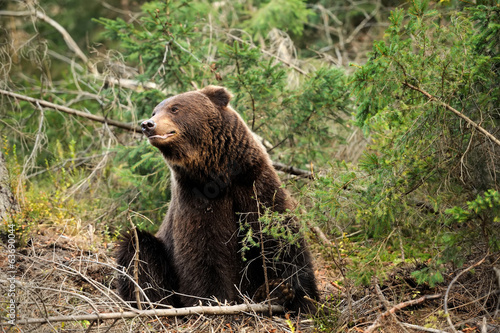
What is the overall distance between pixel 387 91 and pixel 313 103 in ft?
7.29

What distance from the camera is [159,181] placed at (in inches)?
248

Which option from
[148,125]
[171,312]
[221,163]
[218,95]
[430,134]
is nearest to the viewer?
[171,312]

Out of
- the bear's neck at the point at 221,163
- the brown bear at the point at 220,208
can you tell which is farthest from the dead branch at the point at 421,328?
the bear's neck at the point at 221,163

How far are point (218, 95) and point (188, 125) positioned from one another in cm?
52

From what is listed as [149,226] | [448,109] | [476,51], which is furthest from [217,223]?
[476,51]

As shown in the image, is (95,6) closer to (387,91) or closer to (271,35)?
(271,35)

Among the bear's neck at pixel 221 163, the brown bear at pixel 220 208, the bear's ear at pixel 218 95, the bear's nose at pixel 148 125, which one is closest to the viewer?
the bear's nose at pixel 148 125

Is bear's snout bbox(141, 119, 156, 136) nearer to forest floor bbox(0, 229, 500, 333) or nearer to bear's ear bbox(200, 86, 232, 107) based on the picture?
bear's ear bbox(200, 86, 232, 107)

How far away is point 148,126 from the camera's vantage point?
170 inches

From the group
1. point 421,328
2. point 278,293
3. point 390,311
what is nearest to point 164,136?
point 278,293

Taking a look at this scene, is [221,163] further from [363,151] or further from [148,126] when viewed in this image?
[363,151]

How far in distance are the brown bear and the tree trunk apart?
1.74 metres

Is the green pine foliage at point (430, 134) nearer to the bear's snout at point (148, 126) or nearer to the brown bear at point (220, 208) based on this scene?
the brown bear at point (220, 208)

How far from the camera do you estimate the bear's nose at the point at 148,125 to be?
4281mm
